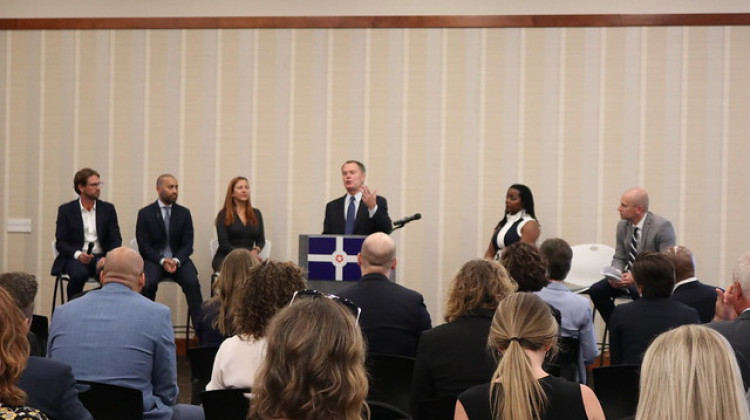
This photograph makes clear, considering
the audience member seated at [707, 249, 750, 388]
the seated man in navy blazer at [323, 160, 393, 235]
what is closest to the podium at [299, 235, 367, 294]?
the seated man in navy blazer at [323, 160, 393, 235]

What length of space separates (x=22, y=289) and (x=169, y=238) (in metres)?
4.83

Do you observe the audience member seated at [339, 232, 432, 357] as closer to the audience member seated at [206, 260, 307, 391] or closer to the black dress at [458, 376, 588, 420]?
the audience member seated at [206, 260, 307, 391]

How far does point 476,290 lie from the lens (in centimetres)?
370

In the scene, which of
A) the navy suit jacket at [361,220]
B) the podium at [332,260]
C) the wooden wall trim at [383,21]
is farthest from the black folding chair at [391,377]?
the wooden wall trim at [383,21]

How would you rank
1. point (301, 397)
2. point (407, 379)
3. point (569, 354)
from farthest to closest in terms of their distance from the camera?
1. point (569, 354)
2. point (407, 379)
3. point (301, 397)

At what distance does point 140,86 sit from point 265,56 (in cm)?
128

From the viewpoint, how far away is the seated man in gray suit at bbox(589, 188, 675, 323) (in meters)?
7.48

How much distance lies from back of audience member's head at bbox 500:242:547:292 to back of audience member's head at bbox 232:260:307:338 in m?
1.35

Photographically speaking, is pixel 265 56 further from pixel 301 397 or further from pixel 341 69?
pixel 301 397

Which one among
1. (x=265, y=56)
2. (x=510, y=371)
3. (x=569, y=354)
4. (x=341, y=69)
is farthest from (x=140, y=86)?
(x=510, y=371)

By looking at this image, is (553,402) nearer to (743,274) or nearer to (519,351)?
(519,351)

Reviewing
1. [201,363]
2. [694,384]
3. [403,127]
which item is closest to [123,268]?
[201,363]

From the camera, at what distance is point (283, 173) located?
29.6 feet

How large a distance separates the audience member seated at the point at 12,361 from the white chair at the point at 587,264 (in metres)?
6.14
